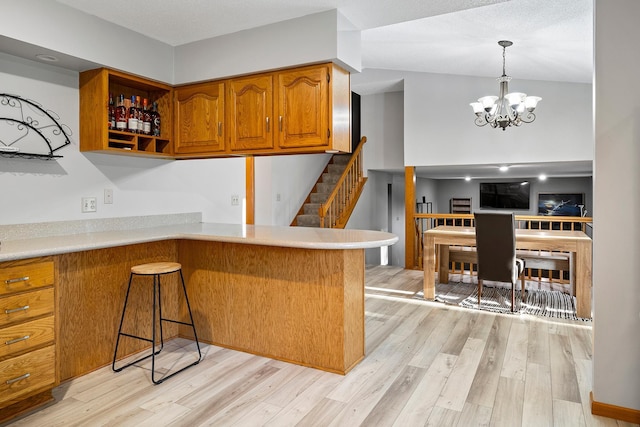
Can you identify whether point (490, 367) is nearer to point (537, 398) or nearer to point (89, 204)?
point (537, 398)

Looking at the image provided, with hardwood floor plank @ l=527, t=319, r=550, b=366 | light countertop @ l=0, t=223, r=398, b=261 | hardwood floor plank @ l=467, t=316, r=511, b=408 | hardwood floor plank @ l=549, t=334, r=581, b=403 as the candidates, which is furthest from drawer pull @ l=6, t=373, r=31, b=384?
hardwood floor plank @ l=527, t=319, r=550, b=366

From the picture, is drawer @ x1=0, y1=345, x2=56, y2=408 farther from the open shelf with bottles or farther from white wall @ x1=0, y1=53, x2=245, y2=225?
the open shelf with bottles

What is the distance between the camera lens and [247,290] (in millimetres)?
3221

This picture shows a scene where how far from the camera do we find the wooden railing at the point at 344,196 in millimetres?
6578

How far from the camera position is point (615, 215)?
2250mm

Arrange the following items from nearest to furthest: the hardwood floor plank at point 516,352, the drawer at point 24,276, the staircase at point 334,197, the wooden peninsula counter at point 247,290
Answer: the drawer at point 24,276, the wooden peninsula counter at point 247,290, the hardwood floor plank at point 516,352, the staircase at point 334,197

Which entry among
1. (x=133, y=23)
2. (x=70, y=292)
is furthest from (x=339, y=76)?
(x=70, y=292)

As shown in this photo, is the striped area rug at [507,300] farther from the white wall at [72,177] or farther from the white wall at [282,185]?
the white wall at [72,177]

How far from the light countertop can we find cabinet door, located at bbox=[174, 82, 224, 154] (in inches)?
29.2

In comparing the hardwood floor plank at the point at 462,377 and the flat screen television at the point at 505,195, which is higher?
the flat screen television at the point at 505,195

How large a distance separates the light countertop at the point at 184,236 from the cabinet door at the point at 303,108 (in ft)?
2.26

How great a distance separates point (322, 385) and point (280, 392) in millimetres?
275

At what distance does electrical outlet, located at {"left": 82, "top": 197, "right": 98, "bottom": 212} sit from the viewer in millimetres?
3121

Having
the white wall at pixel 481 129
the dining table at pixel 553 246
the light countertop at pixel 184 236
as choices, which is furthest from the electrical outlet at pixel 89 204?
the white wall at pixel 481 129
